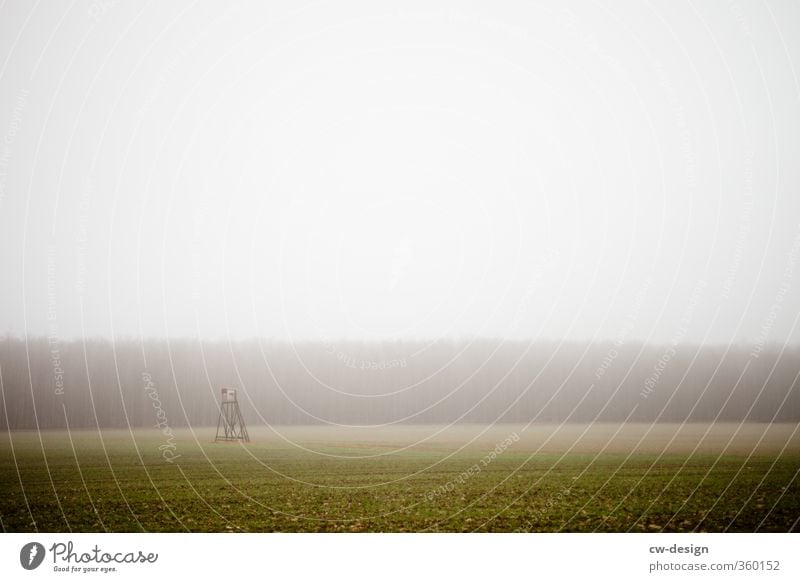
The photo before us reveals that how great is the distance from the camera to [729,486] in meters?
14.8

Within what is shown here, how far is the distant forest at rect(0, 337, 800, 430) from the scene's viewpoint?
23.8 meters

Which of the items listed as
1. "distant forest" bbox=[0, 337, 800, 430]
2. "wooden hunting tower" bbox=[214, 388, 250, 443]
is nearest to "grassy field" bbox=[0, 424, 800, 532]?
"wooden hunting tower" bbox=[214, 388, 250, 443]

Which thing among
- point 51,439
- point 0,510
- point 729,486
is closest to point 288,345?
point 51,439

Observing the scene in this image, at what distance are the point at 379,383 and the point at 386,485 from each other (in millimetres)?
16022

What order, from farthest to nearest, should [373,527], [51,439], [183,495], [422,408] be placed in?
[422,408], [51,439], [183,495], [373,527]

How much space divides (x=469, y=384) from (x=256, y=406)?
10645mm

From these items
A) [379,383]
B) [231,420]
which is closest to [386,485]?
[231,420]

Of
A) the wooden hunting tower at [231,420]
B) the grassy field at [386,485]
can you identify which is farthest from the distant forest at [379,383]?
the grassy field at [386,485]

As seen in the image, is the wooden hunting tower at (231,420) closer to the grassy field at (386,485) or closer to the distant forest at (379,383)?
the distant forest at (379,383)

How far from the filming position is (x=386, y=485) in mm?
14992

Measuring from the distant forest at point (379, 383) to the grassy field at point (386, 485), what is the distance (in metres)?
1.76

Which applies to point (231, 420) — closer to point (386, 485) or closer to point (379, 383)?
point (379, 383)

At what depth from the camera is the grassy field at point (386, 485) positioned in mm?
12156
